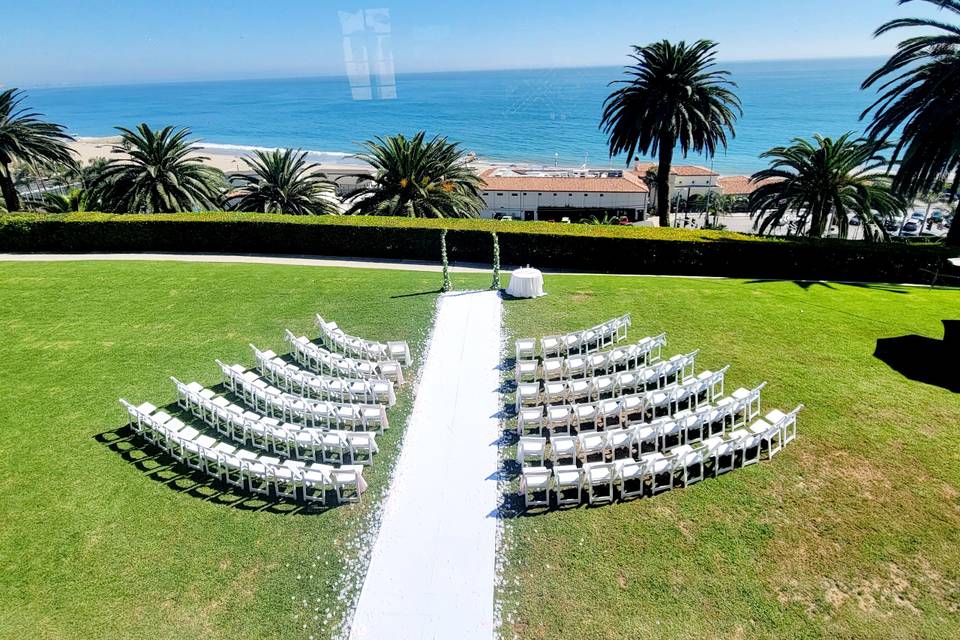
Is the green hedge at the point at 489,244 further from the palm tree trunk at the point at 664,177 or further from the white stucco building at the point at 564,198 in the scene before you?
the white stucco building at the point at 564,198

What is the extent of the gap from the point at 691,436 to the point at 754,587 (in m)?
3.89

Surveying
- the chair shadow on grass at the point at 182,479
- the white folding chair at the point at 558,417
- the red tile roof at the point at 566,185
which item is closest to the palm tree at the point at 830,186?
the white folding chair at the point at 558,417

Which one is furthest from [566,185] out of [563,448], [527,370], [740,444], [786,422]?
[563,448]

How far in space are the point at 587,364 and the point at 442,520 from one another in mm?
5548

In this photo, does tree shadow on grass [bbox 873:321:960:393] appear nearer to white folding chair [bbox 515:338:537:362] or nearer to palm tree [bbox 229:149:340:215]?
white folding chair [bbox 515:338:537:362]

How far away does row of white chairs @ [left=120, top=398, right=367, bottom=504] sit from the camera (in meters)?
9.58

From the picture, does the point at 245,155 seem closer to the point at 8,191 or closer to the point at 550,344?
the point at 8,191

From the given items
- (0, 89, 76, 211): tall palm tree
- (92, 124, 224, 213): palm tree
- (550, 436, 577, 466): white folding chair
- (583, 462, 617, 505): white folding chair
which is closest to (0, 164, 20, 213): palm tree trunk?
(0, 89, 76, 211): tall palm tree

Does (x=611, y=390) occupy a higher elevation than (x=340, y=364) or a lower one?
lower

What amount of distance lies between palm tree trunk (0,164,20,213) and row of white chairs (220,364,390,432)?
2651 centimetres

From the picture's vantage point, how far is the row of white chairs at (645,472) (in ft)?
30.8

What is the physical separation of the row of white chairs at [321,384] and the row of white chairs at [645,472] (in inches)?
164

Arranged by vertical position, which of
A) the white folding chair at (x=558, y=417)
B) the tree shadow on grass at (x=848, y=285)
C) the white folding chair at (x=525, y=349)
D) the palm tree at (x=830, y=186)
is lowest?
the white folding chair at (x=558, y=417)

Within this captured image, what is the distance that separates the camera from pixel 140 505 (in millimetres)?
9586
